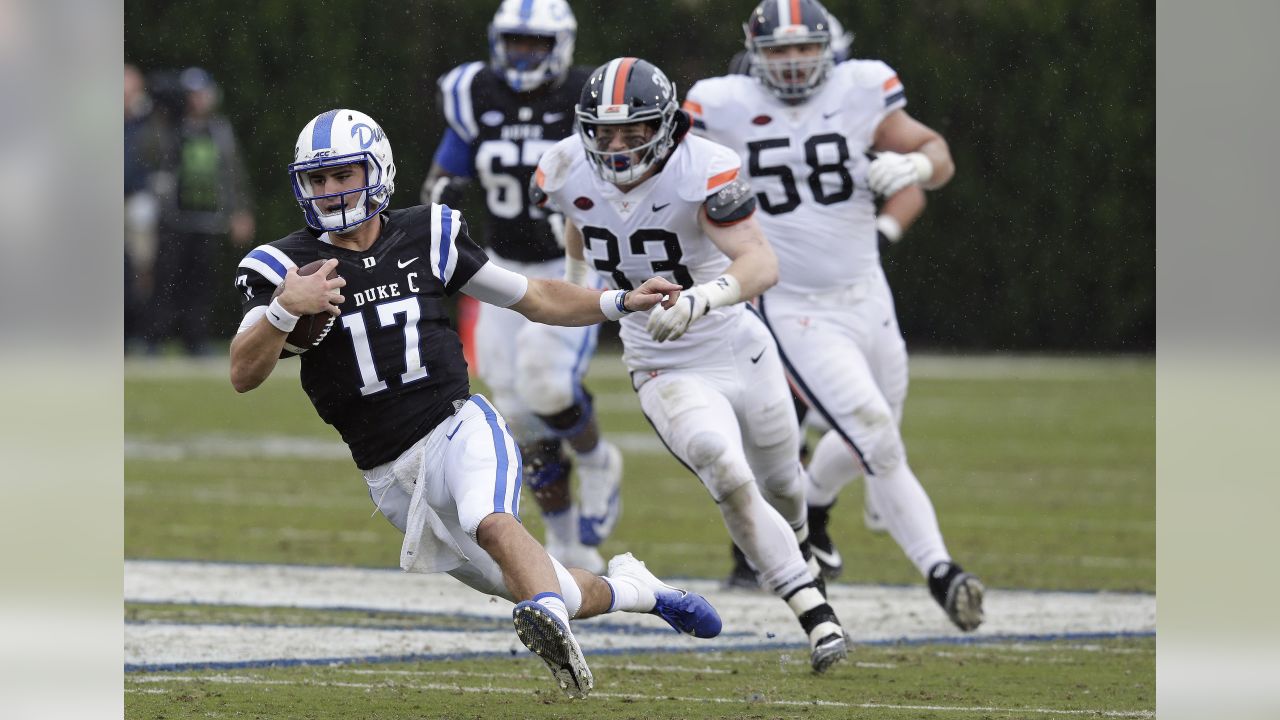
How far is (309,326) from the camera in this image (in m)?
4.07

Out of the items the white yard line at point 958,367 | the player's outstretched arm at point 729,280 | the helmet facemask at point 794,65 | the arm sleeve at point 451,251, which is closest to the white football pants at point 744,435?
the player's outstretched arm at point 729,280

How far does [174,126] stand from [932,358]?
7291 mm

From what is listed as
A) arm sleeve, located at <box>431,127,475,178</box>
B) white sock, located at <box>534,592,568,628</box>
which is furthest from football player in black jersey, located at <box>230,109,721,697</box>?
arm sleeve, located at <box>431,127,475,178</box>

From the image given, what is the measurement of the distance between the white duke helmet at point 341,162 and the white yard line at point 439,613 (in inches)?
55.4

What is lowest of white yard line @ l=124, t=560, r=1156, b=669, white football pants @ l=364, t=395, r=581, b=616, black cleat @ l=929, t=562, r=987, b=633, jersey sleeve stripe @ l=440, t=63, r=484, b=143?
white yard line @ l=124, t=560, r=1156, b=669

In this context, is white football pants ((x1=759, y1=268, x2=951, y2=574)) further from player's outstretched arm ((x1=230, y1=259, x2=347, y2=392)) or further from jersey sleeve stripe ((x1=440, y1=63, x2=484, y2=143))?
player's outstretched arm ((x1=230, y1=259, x2=347, y2=392))

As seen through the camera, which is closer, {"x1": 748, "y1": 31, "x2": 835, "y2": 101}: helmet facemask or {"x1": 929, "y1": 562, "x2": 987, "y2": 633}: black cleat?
{"x1": 929, "y1": 562, "x2": 987, "y2": 633}: black cleat

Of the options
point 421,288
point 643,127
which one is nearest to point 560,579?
point 421,288

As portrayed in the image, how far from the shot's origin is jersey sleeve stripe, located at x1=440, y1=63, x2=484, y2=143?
6953 mm

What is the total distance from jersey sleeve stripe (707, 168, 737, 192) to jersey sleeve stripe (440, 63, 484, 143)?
2184 millimetres

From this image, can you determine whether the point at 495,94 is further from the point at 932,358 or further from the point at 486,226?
the point at 932,358

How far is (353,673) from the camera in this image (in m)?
4.90
